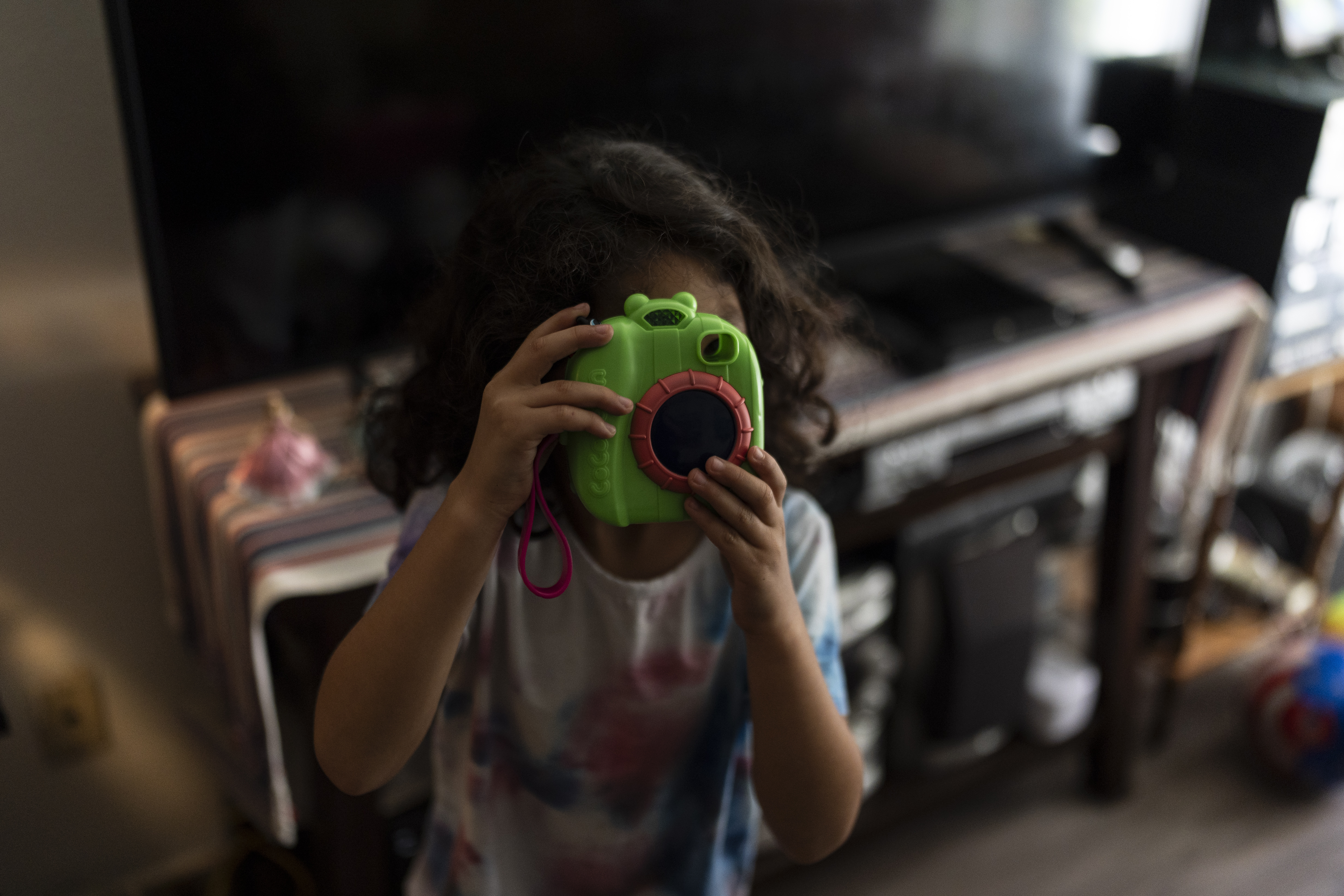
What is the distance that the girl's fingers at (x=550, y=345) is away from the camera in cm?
54

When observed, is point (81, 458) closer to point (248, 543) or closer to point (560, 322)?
point (248, 543)

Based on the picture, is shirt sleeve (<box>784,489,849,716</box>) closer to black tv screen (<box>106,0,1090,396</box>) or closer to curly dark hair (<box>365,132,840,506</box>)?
curly dark hair (<box>365,132,840,506</box>)

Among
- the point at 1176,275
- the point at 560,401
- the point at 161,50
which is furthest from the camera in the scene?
the point at 1176,275

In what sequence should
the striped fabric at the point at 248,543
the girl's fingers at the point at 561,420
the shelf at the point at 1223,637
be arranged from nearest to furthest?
the girl's fingers at the point at 561,420, the striped fabric at the point at 248,543, the shelf at the point at 1223,637

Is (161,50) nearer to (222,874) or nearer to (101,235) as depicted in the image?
(101,235)

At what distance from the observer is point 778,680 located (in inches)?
25.1

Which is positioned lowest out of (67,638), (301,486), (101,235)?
(67,638)

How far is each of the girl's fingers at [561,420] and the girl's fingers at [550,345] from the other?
0.02m

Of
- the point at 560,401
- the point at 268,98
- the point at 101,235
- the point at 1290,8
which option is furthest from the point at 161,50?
the point at 1290,8

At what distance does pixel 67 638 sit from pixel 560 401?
89 centimetres

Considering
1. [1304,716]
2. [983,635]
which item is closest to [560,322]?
[983,635]

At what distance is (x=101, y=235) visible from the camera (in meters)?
1.08

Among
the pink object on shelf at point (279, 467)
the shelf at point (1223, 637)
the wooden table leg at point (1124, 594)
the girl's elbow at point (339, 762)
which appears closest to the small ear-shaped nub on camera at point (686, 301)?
the girl's elbow at point (339, 762)

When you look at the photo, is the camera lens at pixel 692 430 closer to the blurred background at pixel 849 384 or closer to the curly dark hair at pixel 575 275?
the curly dark hair at pixel 575 275
